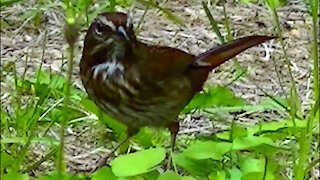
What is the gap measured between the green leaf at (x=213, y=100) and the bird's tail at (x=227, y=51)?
1.11ft

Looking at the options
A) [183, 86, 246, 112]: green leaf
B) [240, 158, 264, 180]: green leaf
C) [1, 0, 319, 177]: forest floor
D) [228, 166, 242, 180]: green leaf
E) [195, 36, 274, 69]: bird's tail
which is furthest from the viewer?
[1, 0, 319, 177]: forest floor

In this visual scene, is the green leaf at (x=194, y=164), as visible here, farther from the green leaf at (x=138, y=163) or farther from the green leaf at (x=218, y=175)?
the green leaf at (x=138, y=163)

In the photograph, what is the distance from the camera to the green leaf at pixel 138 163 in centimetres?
244

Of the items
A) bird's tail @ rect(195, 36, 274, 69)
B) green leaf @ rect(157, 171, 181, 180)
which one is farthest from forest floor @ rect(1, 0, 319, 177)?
green leaf @ rect(157, 171, 181, 180)

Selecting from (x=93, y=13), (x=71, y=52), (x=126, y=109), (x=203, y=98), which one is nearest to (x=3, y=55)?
(x=93, y=13)

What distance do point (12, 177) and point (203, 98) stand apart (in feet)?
3.71

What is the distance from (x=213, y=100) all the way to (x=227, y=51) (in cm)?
39

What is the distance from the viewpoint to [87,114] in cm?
340

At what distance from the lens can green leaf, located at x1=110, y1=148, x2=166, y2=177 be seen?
8.02 feet

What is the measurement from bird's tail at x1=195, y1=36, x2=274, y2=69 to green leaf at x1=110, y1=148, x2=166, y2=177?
21.9 inches

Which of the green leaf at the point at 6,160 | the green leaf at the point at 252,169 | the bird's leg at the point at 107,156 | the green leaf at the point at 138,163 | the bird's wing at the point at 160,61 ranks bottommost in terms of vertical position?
the bird's leg at the point at 107,156

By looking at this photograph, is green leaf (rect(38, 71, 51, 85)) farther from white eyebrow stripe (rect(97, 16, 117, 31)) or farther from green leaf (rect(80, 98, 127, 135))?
white eyebrow stripe (rect(97, 16, 117, 31))

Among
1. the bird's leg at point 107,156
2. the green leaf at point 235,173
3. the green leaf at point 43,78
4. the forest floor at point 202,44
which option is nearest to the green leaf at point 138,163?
the green leaf at point 235,173

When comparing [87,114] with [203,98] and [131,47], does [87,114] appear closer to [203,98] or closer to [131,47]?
[203,98]
